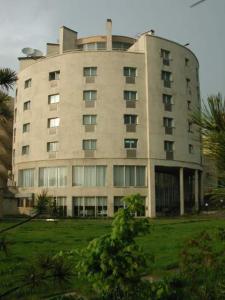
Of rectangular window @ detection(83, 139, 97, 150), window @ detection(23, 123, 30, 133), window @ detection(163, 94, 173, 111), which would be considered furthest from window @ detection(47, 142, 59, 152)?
window @ detection(163, 94, 173, 111)

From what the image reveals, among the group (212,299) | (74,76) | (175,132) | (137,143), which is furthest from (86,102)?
(212,299)

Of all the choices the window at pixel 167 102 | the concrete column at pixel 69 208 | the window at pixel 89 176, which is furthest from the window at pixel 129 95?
the concrete column at pixel 69 208

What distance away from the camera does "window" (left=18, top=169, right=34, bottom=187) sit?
55.2 meters

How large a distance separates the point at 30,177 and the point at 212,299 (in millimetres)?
49975

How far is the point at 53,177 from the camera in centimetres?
5297

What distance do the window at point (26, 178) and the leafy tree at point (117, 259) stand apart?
50.5m

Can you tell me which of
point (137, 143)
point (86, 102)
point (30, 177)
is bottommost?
point (30, 177)

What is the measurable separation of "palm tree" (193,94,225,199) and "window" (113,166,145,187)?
47829 millimetres

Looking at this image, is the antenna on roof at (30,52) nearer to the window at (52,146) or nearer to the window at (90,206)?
the window at (52,146)

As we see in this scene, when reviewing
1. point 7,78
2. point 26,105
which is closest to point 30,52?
point 26,105

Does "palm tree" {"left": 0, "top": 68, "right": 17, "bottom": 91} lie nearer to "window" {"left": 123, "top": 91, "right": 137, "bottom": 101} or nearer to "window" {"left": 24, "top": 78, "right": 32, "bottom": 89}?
"window" {"left": 123, "top": 91, "right": 137, "bottom": 101}

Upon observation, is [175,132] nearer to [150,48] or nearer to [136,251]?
[150,48]

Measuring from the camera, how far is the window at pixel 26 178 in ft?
181

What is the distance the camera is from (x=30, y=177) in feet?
182
